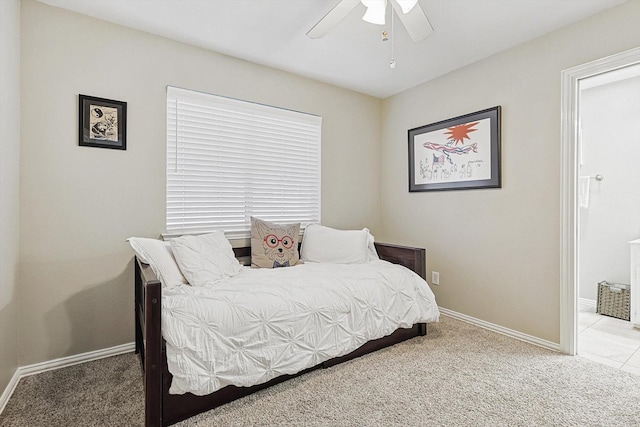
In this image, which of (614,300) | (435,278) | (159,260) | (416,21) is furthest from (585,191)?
(159,260)

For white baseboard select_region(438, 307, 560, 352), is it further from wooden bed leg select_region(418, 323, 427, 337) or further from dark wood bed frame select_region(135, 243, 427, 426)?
dark wood bed frame select_region(135, 243, 427, 426)

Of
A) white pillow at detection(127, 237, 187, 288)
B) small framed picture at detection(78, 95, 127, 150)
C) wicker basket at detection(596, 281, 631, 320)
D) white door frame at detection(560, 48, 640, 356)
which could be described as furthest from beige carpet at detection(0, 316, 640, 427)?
small framed picture at detection(78, 95, 127, 150)

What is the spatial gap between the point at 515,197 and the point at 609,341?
54.8 inches

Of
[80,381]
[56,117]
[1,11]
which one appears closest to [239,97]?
[56,117]

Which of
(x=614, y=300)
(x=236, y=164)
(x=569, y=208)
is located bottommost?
(x=614, y=300)

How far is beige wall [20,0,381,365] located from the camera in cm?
208

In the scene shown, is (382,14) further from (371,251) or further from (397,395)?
(397,395)

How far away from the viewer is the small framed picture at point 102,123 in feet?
7.30

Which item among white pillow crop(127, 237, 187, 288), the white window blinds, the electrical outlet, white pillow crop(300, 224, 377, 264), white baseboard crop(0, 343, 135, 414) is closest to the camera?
white baseboard crop(0, 343, 135, 414)

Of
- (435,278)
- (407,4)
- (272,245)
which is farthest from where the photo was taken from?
(435,278)

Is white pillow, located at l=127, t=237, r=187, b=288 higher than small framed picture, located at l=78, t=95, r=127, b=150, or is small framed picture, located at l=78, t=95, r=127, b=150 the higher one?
small framed picture, located at l=78, t=95, r=127, b=150

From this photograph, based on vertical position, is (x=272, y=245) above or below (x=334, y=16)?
below

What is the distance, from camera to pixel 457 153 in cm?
306

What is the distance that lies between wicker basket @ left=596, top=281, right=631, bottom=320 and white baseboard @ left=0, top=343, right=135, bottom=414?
431 centimetres
